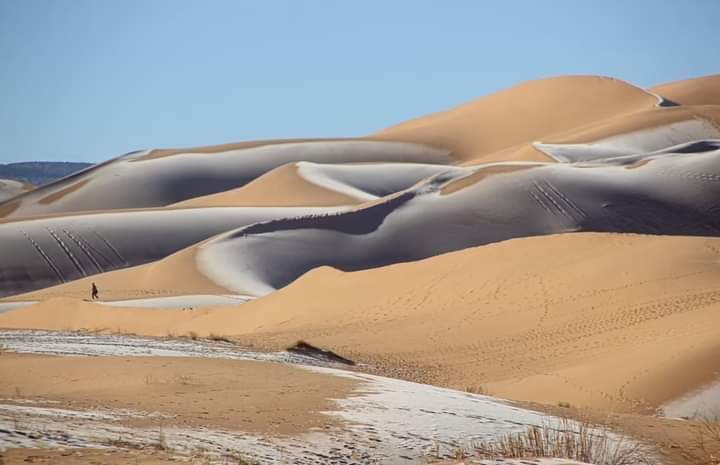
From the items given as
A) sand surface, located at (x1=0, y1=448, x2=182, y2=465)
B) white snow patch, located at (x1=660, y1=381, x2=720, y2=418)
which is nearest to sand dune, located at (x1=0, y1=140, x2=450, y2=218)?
white snow patch, located at (x1=660, y1=381, x2=720, y2=418)

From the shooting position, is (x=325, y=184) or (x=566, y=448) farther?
(x=325, y=184)

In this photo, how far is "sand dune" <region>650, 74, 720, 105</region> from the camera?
96.9 meters

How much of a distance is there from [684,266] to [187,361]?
46.4ft

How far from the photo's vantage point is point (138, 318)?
27531 mm

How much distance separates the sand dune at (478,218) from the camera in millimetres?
43281

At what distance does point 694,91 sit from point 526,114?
61.3 feet

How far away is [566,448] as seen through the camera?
815 centimetres

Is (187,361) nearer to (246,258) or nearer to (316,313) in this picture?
(316,313)

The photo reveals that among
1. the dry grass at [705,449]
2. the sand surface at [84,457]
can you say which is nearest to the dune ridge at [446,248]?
the dry grass at [705,449]

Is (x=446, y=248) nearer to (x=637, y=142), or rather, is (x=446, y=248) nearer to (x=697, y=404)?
(x=637, y=142)

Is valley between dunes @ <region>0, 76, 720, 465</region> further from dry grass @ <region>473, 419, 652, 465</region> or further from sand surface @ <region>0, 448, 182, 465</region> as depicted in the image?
dry grass @ <region>473, 419, 652, 465</region>

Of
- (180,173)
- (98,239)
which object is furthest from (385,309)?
(180,173)

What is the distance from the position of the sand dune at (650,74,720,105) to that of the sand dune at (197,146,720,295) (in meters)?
45.7

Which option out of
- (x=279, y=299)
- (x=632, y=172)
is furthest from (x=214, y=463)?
(x=632, y=172)
